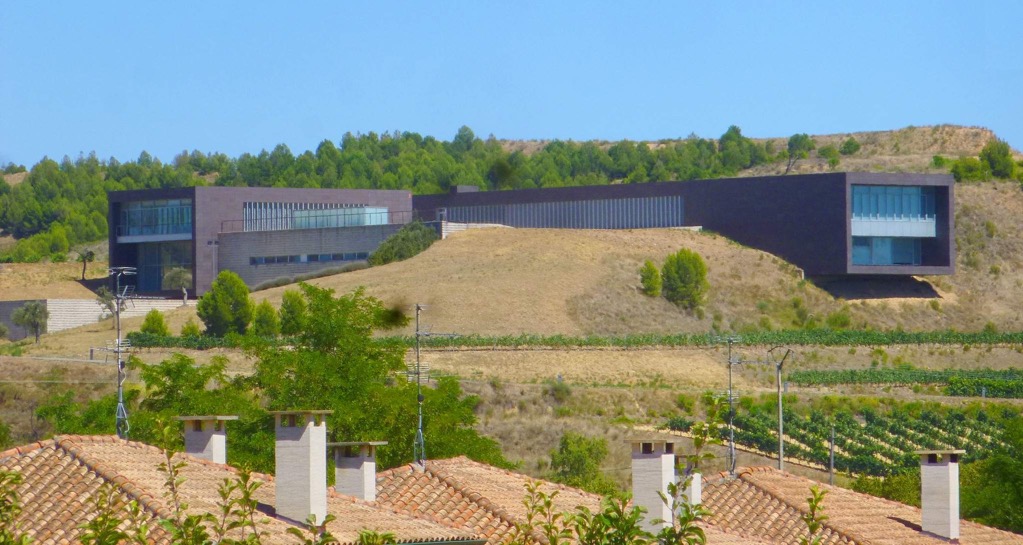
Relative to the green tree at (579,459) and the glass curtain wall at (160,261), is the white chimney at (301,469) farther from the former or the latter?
the glass curtain wall at (160,261)

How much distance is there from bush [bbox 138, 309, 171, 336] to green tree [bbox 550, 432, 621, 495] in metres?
26.5

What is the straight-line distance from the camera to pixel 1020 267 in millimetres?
109438

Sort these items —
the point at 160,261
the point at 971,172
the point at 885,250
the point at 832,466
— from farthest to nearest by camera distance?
the point at 971,172, the point at 160,261, the point at 885,250, the point at 832,466

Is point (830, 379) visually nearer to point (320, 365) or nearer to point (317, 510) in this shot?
point (320, 365)

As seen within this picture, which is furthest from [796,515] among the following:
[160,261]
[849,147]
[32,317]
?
[849,147]

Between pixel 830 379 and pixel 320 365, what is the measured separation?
38.5 metres

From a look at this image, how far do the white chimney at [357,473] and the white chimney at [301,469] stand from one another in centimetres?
352

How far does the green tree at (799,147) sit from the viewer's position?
170 metres

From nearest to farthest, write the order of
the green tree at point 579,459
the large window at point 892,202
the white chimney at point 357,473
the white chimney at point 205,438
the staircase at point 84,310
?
the white chimney at point 205,438 → the white chimney at point 357,473 → the green tree at point 579,459 → the staircase at point 84,310 → the large window at point 892,202

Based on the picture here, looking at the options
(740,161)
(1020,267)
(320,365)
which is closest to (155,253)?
(1020,267)

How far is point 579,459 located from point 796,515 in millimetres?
32695

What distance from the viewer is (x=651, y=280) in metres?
93.6

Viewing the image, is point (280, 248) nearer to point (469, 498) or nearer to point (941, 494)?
point (941, 494)

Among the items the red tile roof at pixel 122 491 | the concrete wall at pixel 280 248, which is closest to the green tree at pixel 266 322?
the concrete wall at pixel 280 248
